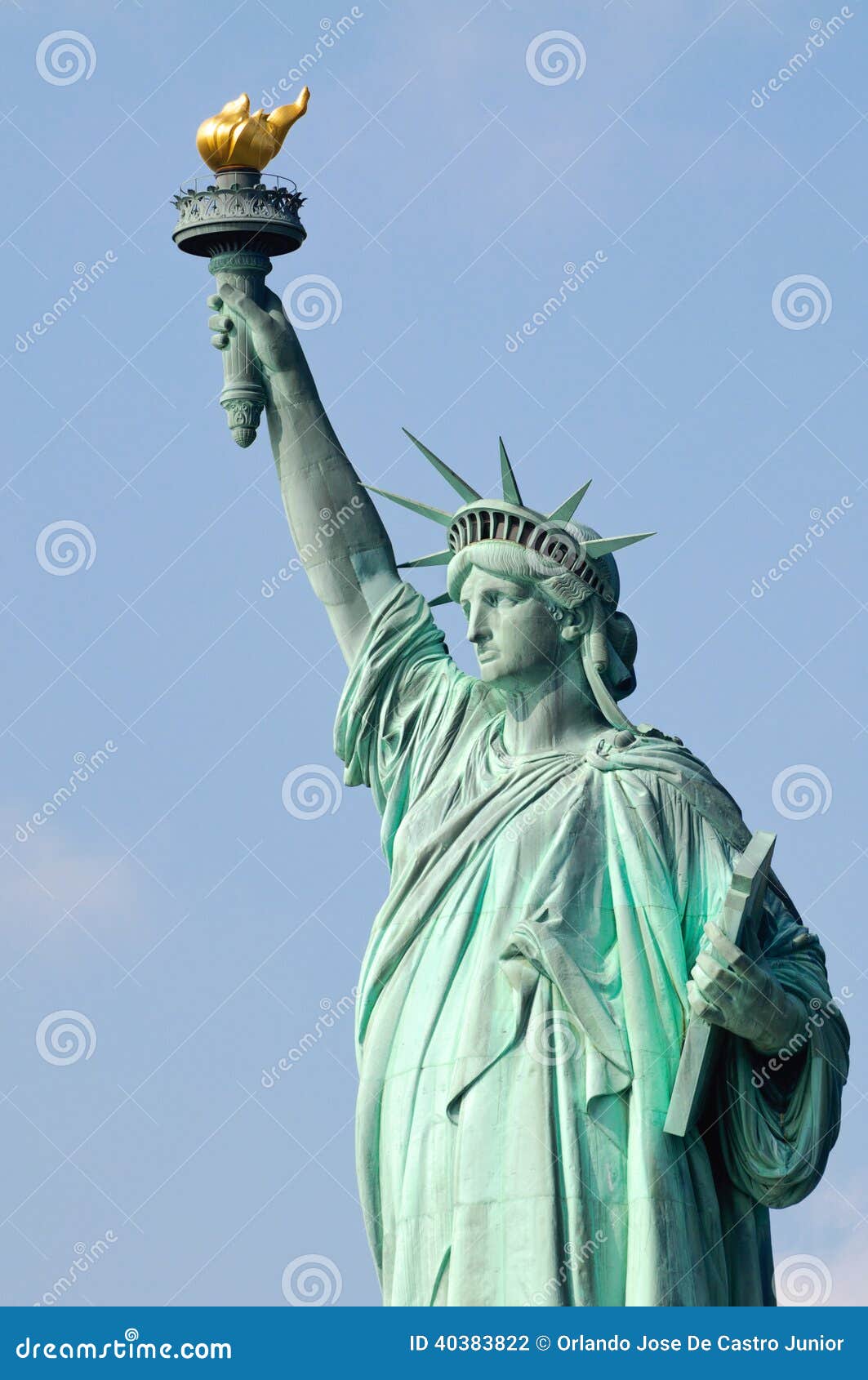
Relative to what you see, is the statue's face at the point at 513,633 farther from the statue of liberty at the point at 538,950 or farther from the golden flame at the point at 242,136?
the golden flame at the point at 242,136

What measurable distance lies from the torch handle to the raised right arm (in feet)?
0.17

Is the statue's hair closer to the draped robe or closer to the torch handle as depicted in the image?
the draped robe

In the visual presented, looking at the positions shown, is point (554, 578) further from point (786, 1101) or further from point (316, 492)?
point (786, 1101)

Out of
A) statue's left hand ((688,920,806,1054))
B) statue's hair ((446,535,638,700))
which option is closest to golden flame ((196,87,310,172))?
statue's hair ((446,535,638,700))

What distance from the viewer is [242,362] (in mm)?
24281

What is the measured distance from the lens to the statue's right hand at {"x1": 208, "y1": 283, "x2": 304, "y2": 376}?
2420 centimetres

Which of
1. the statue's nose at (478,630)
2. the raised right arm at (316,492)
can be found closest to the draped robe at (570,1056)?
the statue's nose at (478,630)

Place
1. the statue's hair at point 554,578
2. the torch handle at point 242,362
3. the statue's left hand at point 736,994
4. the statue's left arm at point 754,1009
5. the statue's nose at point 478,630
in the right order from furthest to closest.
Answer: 1. the torch handle at point 242,362
2. the statue's nose at point 478,630
3. the statue's hair at point 554,578
4. the statue's left arm at point 754,1009
5. the statue's left hand at point 736,994

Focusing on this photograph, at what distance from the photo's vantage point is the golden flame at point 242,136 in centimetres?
2425

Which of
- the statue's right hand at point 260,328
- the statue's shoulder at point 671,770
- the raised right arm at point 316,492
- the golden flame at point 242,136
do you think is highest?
the golden flame at point 242,136

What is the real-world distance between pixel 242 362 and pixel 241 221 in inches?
32.0

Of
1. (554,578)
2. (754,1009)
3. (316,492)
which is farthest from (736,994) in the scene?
(316,492)

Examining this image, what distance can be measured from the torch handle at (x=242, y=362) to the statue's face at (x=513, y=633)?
5.49 feet

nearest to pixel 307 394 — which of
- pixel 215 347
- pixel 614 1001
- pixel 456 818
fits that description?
pixel 215 347
